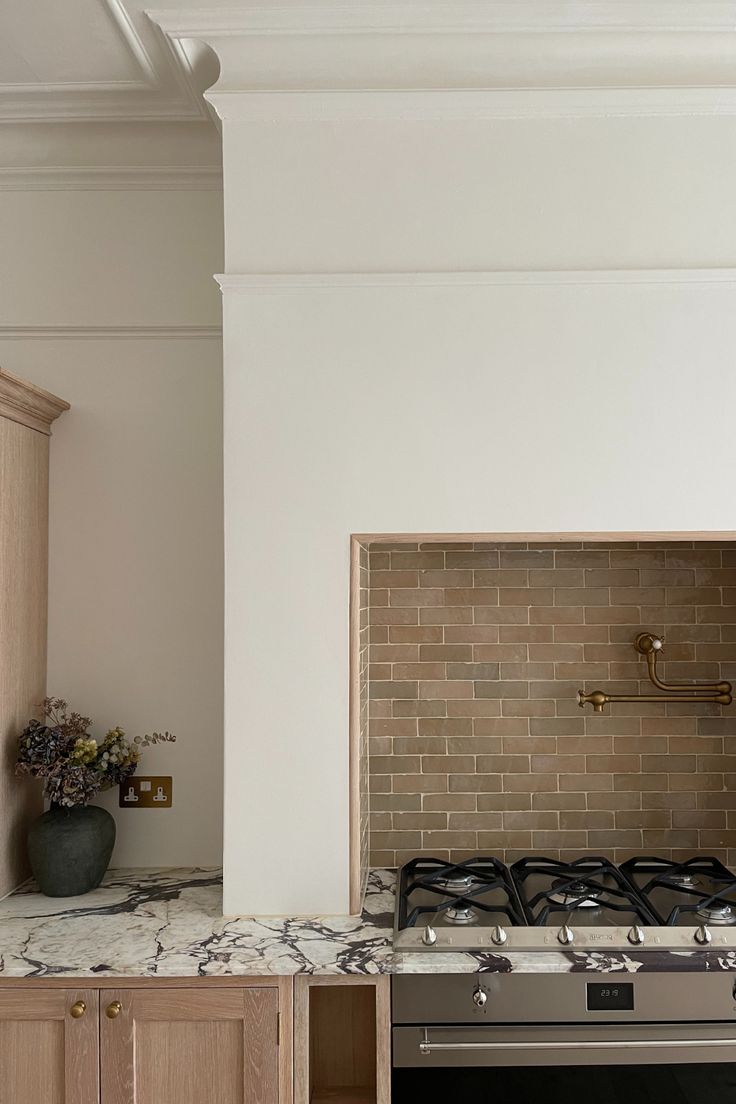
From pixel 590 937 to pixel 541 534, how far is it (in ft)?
2.80

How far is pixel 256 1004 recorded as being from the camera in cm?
177

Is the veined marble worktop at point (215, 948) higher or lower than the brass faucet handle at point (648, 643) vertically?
lower

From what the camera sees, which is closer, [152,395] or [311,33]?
[311,33]

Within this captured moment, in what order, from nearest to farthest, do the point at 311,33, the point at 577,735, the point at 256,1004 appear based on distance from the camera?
the point at 256,1004, the point at 311,33, the point at 577,735

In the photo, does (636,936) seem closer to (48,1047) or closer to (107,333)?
(48,1047)

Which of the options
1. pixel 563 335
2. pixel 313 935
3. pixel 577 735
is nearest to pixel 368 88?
pixel 563 335

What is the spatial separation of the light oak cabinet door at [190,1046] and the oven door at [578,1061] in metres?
0.27

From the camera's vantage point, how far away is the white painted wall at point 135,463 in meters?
2.44

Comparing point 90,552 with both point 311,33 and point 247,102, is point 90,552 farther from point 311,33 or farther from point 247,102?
point 311,33

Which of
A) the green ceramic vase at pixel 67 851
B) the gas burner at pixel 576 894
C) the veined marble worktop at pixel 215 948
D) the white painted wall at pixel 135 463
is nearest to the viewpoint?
the veined marble worktop at pixel 215 948

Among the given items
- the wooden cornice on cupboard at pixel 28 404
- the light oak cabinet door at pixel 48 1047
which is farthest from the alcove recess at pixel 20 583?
the light oak cabinet door at pixel 48 1047

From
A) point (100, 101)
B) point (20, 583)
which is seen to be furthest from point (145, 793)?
point (100, 101)

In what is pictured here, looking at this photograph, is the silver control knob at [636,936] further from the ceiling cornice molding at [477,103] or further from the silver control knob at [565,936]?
the ceiling cornice molding at [477,103]

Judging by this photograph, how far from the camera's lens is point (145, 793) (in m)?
2.42
